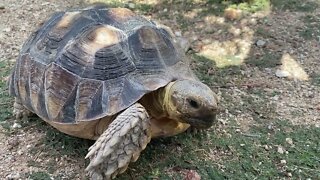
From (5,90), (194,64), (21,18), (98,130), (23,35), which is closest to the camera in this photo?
(98,130)

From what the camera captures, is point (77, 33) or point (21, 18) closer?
point (77, 33)

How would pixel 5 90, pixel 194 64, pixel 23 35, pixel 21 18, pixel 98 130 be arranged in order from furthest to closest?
pixel 21 18, pixel 23 35, pixel 194 64, pixel 5 90, pixel 98 130

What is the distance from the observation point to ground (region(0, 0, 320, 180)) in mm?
2719

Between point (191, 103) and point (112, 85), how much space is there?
1.36 feet

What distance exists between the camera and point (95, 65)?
2.61 m

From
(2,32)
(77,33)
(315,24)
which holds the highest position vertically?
(77,33)

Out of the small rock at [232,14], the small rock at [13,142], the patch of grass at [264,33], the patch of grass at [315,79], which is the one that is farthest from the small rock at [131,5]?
the small rock at [13,142]

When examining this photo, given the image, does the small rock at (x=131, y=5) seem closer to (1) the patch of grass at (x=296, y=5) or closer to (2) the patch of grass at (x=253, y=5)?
(2) the patch of grass at (x=253, y=5)

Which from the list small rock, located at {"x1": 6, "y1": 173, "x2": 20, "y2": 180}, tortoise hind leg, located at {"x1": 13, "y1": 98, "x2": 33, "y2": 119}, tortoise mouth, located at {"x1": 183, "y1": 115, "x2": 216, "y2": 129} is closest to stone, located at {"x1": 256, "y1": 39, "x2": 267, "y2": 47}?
tortoise mouth, located at {"x1": 183, "y1": 115, "x2": 216, "y2": 129}

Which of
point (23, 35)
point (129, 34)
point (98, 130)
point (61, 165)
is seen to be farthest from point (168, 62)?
point (23, 35)

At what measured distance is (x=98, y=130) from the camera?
268 cm

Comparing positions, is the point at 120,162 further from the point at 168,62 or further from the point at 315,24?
the point at 315,24

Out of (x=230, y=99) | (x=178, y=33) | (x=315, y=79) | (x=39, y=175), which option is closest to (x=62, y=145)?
(x=39, y=175)

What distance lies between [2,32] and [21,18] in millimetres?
331
